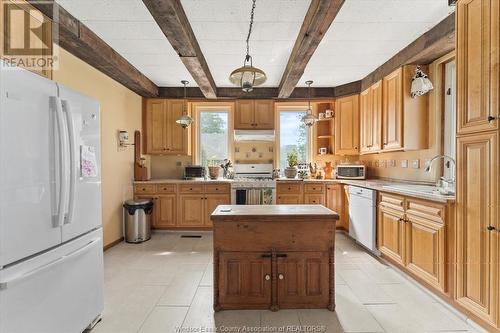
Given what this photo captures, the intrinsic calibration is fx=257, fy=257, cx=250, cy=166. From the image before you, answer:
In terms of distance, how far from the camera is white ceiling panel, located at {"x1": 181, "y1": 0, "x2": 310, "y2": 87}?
7.68ft

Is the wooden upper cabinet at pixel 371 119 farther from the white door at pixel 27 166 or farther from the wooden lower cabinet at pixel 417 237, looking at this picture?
the white door at pixel 27 166

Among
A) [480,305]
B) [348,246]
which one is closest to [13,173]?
[480,305]

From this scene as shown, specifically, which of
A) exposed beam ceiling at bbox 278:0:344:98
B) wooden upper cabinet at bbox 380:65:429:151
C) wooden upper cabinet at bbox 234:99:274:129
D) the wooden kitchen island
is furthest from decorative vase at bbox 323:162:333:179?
the wooden kitchen island

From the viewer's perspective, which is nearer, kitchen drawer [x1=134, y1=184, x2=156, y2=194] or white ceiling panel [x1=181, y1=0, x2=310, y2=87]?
white ceiling panel [x1=181, y1=0, x2=310, y2=87]

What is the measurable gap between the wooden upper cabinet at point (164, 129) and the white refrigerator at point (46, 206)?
Answer: 2950 mm

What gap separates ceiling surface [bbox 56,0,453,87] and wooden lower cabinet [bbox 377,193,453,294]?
1.82 meters

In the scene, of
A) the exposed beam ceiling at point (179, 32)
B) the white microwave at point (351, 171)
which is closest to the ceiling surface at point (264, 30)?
the exposed beam ceiling at point (179, 32)

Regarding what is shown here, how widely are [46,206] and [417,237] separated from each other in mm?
3093

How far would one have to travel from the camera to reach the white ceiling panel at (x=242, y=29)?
2342 mm

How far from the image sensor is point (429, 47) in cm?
280

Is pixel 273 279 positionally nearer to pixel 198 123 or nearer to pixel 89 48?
pixel 89 48

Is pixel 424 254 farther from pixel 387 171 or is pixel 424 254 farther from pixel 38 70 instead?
pixel 38 70

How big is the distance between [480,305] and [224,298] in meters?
1.90

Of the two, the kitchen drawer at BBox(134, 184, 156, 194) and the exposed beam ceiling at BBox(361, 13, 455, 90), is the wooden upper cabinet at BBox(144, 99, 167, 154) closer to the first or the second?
the kitchen drawer at BBox(134, 184, 156, 194)
